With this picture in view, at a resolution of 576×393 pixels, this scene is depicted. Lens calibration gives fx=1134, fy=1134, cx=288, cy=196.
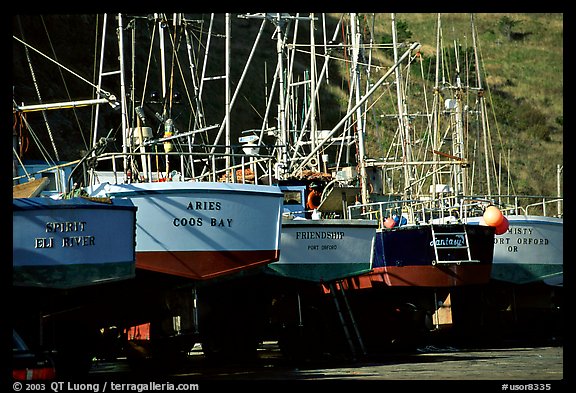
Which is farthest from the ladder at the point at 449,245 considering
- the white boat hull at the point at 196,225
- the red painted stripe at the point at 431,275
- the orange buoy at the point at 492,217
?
the white boat hull at the point at 196,225

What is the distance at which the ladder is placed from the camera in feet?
66.9

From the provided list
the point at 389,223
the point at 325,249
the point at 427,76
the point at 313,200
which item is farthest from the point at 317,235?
the point at 427,76

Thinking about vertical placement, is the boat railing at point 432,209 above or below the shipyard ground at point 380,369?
above

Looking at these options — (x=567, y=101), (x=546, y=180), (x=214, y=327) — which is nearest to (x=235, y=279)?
(x=214, y=327)

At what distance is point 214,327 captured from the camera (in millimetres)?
18547

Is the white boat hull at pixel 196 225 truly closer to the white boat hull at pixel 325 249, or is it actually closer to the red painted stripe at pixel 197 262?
the red painted stripe at pixel 197 262

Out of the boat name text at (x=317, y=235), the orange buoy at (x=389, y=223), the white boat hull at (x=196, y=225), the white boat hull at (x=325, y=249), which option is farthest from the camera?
the orange buoy at (x=389, y=223)

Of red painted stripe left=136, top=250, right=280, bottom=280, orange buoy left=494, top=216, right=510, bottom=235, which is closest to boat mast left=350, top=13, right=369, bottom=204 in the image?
orange buoy left=494, top=216, right=510, bottom=235

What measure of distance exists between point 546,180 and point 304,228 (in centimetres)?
4169

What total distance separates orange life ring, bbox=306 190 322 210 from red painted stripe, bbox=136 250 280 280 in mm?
5170

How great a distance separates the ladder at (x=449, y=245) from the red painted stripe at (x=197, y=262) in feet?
17.1

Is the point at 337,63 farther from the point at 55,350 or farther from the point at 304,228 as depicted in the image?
the point at 55,350

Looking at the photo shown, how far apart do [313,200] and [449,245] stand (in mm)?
2681

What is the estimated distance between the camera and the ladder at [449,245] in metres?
20.4
